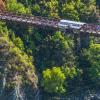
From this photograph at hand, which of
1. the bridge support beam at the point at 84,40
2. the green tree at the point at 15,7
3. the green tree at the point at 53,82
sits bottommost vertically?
the green tree at the point at 53,82

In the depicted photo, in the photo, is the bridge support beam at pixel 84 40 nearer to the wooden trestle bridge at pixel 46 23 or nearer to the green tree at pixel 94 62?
the wooden trestle bridge at pixel 46 23

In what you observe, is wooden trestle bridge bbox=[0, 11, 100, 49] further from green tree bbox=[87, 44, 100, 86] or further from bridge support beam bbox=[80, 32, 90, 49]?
green tree bbox=[87, 44, 100, 86]

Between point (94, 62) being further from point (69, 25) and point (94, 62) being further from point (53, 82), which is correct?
point (53, 82)

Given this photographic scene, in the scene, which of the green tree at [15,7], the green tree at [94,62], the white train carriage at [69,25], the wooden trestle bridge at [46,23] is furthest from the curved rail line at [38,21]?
the green tree at [94,62]

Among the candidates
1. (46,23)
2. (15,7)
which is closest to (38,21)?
(46,23)

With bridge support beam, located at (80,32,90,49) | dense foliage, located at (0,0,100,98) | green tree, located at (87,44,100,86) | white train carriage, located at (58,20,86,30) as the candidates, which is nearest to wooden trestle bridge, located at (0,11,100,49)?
bridge support beam, located at (80,32,90,49)

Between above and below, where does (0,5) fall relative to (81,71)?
above

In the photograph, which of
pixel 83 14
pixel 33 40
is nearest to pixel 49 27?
pixel 33 40

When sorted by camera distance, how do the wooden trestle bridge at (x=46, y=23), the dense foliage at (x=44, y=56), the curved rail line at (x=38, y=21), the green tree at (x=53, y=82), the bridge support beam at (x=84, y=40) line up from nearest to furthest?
1. the dense foliage at (x=44, y=56)
2. the green tree at (x=53, y=82)
3. the curved rail line at (x=38, y=21)
4. the wooden trestle bridge at (x=46, y=23)
5. the bridge support beam at (x=84, y=40)

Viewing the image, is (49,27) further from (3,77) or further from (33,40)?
(3,77)
